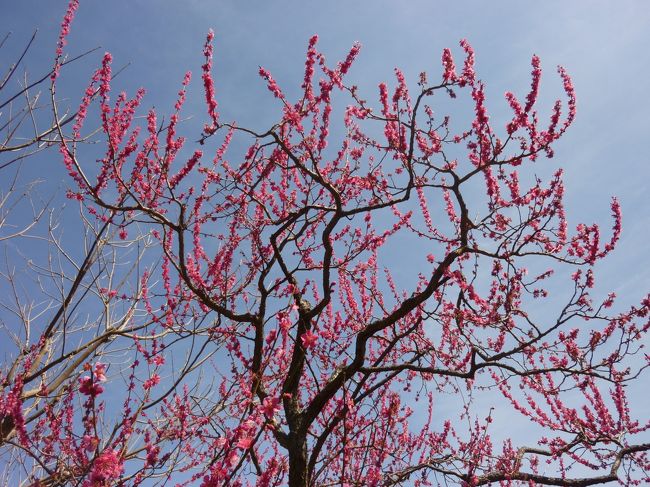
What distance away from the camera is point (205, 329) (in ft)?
19.1

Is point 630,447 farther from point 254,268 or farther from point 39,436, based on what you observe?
point 39,436

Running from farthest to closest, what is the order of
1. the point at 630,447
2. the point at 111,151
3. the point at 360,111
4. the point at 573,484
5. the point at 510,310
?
the point at 630,447
the point at 573,484
the point at 510,310
the point at 360,111
the point at 111,151

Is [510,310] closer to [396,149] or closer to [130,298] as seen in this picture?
[396,149]

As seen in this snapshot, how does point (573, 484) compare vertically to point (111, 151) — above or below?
below

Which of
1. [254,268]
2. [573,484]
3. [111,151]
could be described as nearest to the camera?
[111,151]

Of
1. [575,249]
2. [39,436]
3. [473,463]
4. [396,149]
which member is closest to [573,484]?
[473,463]

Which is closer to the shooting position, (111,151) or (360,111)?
(111,151)

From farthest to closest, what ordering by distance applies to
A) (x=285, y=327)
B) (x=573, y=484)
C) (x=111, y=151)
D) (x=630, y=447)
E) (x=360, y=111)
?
(x=630, y=447) → (x=573, y=484) → (x=360, y=111) → (x=111, y=151) → (x=285, y=327)

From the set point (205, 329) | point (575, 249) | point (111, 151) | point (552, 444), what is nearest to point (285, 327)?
point (111, 151)

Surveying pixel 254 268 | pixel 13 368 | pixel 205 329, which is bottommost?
pixel 13 368

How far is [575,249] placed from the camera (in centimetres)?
502

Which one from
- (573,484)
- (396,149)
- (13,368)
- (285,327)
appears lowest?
(573,484)

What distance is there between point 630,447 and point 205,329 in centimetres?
614

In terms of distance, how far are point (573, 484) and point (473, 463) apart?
131cm
